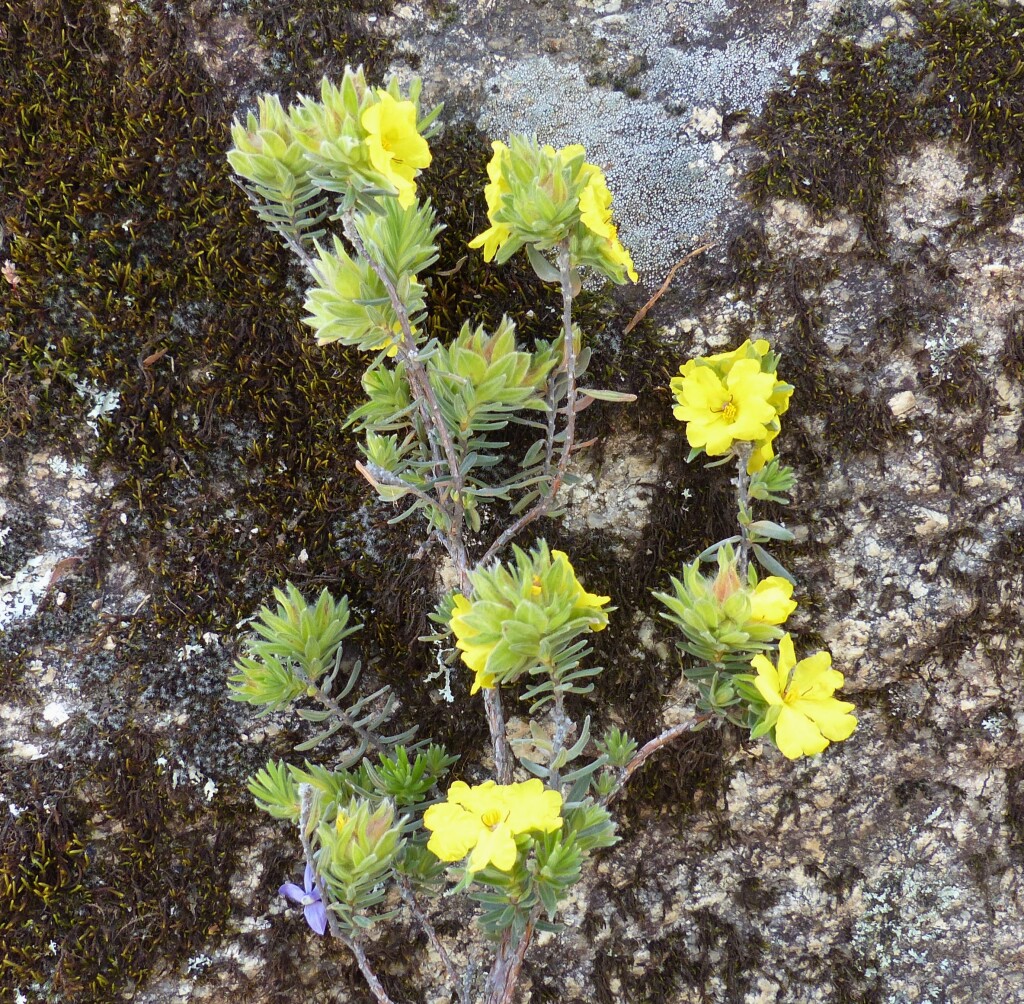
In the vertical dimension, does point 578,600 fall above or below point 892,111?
below

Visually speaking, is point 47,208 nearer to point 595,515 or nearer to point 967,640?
point 595,515

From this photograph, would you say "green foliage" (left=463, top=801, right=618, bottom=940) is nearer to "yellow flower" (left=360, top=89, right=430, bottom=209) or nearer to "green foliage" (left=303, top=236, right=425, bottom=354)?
"green foliage" (left=303, top=236, right=425, bottom=354)

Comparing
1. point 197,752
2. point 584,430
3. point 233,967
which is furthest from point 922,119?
point 233,967

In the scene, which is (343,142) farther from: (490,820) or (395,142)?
(490,820)

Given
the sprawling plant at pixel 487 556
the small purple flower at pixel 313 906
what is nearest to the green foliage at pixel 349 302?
the sprawling plant at pixel 487 556

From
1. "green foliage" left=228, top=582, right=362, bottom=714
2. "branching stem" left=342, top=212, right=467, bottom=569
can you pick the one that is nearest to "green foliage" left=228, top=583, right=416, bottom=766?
"green foliage" left=228, top=582, right=362, bottom=714

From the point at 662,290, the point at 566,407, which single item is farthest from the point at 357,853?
the point at 662,290

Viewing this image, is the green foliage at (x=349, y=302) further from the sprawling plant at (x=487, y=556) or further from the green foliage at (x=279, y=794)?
the green foliage at (x=279, y=794)
